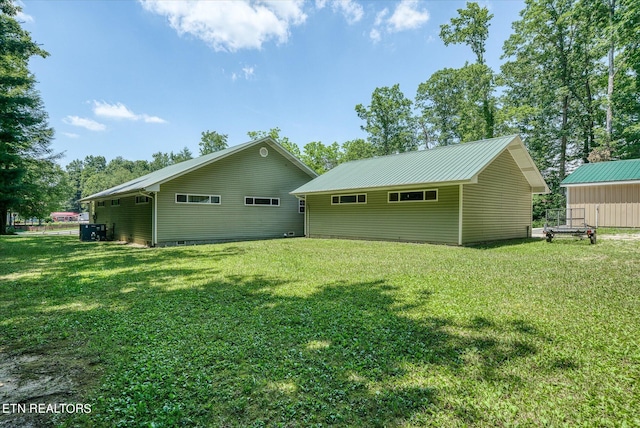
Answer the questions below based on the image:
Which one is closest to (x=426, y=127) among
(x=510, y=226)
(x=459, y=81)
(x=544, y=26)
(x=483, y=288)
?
(x=459, y=81)

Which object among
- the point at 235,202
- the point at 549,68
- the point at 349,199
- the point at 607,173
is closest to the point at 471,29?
the point at 549,68

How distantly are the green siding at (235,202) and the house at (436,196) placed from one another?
1.73 metres

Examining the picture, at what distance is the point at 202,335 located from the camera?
339cm

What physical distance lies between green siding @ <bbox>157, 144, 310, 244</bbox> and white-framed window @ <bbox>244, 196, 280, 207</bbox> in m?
0.16

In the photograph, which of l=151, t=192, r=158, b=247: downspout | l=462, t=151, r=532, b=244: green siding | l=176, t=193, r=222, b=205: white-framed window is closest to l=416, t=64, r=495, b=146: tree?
l=462, t=151, r=532, b=244: green siding

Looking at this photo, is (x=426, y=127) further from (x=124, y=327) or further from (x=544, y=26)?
(x=124, y=327)

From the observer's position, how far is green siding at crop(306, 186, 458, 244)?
11.6 meters

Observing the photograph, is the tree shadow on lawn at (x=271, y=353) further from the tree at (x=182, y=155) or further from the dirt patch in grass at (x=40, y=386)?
the tree at (x=182, y=155)

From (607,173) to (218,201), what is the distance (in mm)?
20719

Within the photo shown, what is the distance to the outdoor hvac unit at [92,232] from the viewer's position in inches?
680

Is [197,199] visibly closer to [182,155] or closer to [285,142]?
[285,142]

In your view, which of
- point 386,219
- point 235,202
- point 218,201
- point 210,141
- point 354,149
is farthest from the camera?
point 210,141

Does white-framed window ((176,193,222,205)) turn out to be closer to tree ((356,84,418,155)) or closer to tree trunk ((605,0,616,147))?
tree ((356,84,418,155))

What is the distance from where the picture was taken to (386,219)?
1338cm
